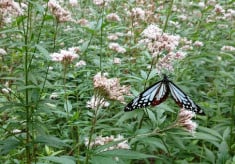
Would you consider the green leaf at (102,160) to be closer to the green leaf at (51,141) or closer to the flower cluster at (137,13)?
the green leaf at (51,141)

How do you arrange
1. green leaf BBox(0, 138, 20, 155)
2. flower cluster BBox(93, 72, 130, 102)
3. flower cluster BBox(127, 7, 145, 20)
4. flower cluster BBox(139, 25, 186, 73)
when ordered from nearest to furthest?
flower cluster BBox(93, 72, 130, 102) < green leaf BBox(0, 138, 20, 155) < flower cluster BBox(139, 25, 186, 73) < flower cluster BBox(127, 7, 145, 20)

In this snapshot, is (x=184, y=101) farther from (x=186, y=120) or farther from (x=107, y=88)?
(x=107, y=88)

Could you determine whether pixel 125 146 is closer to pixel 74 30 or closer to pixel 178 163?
pixel 178 163

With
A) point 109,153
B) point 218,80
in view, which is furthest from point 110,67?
point 109,153

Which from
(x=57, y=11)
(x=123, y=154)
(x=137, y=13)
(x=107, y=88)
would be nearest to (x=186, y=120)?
(x=107, y=88)

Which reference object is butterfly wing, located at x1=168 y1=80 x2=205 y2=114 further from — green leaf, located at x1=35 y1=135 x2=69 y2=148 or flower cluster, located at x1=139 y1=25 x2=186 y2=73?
green leaf, located at x1=35 y1=135 x2=69 y2=148

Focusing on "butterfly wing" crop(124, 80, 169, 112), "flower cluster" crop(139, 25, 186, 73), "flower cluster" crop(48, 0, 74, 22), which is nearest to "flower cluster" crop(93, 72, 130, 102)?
"butterfly wing" crop(124, 80, 169, 112)

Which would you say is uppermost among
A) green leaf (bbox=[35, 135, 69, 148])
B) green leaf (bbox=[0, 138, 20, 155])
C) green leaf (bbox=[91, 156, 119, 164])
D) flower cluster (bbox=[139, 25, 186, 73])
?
flower cluster (bbox=[139, 25, 186, 73])
